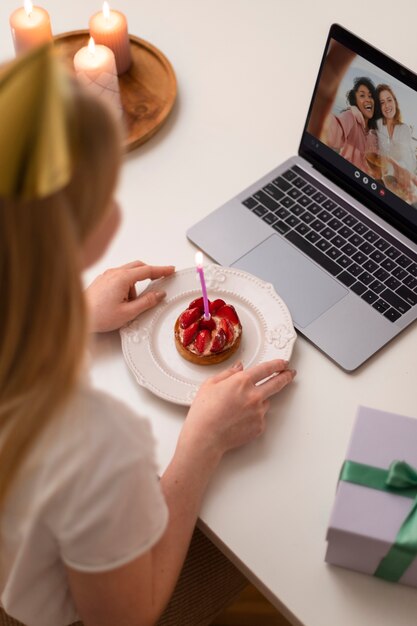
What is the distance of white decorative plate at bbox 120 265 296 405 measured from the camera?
1124 mm

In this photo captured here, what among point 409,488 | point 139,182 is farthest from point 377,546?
point 139,182

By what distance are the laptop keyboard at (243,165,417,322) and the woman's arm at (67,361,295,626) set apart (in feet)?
0.63

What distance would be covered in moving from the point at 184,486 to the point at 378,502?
23 cm

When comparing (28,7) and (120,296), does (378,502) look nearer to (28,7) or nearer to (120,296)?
(120,296)

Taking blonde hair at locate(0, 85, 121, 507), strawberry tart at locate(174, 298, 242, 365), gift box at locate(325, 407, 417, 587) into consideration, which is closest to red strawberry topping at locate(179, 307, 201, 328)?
strawberry tart at locate(174, 298, 242, 365)

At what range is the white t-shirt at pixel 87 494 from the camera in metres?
0.79

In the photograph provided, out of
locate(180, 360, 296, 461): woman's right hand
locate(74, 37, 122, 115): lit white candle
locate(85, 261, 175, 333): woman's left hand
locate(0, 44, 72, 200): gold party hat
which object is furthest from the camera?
locate(74, 37, 122, 115): lit white candle

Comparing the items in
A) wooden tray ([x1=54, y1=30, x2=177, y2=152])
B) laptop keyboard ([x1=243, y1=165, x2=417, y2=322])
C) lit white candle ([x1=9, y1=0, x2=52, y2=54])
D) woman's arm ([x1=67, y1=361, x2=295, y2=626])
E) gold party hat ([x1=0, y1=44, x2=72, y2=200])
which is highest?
gold party hat ([x1=0, y1=44, x2=72, y2=200])

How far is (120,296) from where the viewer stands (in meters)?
1.17

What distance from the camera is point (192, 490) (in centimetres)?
101

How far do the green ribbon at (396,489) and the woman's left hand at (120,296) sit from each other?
38 centimetres

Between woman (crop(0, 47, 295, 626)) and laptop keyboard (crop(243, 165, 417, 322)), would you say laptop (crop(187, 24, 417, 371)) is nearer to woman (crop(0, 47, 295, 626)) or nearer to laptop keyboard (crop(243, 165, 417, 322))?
laptop keyboard (crop(243, 165, 417, 322))

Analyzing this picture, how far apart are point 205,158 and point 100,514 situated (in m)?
0.71

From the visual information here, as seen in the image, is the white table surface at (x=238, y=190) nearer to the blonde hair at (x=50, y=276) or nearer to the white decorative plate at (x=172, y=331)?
the white decorative plate at (x=172, y=331)
